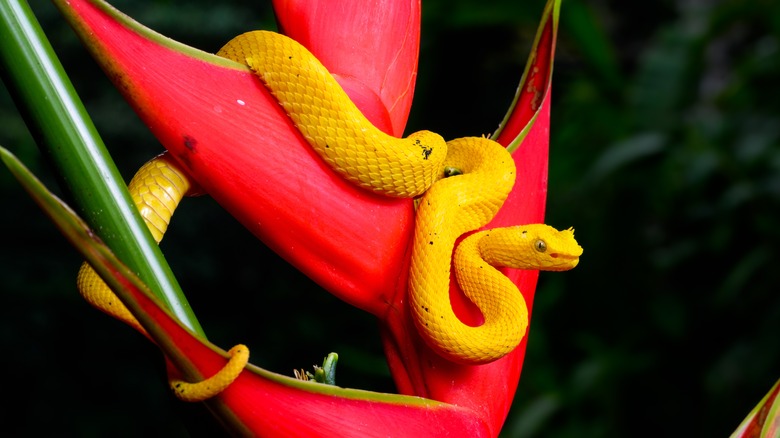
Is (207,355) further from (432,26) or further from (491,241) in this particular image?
(432,26)

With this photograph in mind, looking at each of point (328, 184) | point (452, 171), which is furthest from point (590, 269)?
point (328, 184)

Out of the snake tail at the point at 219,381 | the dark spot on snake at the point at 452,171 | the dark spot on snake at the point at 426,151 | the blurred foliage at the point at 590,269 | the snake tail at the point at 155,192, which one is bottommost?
the blurred foliage at the point at 590,269

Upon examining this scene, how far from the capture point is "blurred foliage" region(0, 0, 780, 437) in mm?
1609

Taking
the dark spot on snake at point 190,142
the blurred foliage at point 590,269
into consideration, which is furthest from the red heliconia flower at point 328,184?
the blurred foliage at point 590,269

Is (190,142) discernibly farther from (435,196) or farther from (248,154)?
(435,196)

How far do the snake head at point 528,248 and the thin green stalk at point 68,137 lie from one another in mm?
173

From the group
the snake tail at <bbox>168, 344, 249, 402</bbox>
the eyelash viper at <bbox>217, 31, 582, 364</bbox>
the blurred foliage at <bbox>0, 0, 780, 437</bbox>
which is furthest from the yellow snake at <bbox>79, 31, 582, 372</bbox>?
the blurred foliage at <bbox>0, 0, 780, 437</bbox>

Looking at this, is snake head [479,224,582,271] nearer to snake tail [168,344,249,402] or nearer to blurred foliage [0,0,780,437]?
snake tail [168,344,249,402]

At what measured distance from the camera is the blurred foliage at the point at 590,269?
5.28 feet

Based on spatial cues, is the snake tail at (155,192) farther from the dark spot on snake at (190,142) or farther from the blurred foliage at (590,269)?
the blurred foliage at (590,269)

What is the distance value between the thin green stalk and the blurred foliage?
3.82ft

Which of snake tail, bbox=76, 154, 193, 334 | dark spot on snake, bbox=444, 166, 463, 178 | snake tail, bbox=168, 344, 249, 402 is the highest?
dark spot on snake, bbox=444, 166, 463, 178

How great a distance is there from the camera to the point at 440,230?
0.40 meters

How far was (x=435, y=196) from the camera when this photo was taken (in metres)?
0.41
